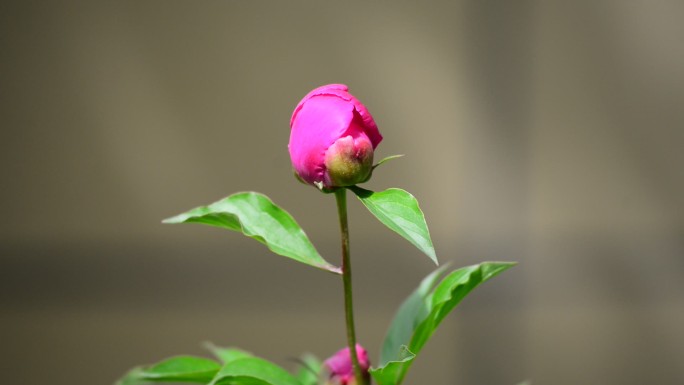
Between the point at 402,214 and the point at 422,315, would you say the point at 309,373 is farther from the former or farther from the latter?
the point at 402,214

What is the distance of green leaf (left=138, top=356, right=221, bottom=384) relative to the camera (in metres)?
0.50

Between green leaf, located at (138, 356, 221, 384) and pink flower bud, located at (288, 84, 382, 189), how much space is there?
15 centimetres

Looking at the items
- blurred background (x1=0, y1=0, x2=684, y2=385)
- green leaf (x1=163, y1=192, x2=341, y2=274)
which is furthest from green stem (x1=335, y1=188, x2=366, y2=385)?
blurred background (x1=0, y1=0, x2=684, y2=385)

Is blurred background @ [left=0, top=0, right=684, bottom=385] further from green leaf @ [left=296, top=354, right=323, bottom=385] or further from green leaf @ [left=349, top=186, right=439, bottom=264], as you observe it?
green leaf @ [left=349, top=186, right=439, bottom=264]

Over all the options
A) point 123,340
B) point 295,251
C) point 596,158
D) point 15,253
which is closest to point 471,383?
point 596,158

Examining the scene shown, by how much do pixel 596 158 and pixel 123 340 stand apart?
100 cm

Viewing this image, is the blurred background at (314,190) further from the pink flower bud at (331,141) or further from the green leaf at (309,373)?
the pink flower bud at (331,141)

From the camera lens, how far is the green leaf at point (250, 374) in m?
0.45

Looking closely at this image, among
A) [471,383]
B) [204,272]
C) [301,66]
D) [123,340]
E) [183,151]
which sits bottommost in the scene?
[471,383]

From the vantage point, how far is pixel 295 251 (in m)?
0.46

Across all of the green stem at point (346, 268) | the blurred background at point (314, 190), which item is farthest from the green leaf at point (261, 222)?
the blurred background at point (314, 190)

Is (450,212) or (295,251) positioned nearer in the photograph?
(295,251)

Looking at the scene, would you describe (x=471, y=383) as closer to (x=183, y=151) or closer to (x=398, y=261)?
(x=398, y=261)

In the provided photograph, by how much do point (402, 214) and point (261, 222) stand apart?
0.10m
